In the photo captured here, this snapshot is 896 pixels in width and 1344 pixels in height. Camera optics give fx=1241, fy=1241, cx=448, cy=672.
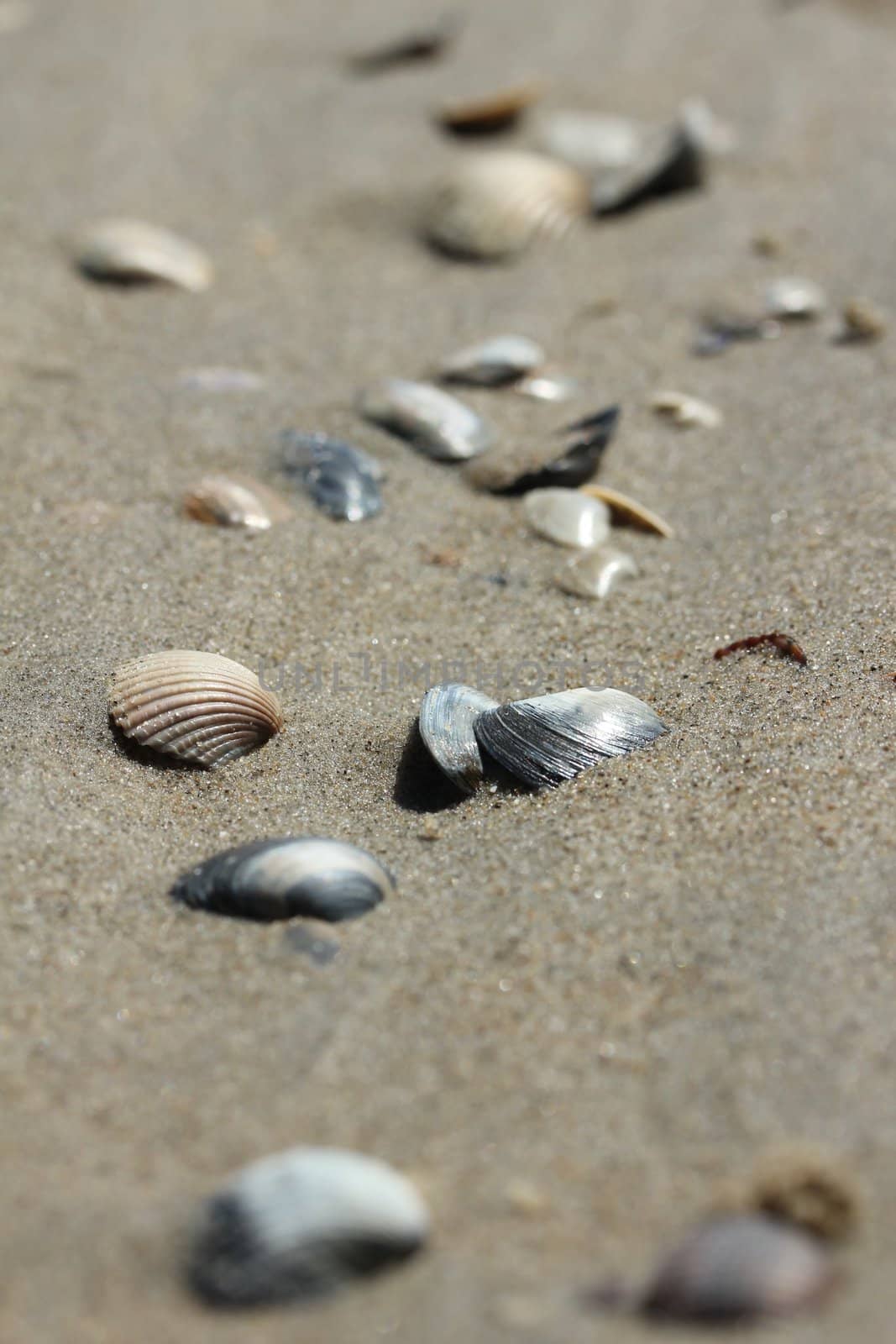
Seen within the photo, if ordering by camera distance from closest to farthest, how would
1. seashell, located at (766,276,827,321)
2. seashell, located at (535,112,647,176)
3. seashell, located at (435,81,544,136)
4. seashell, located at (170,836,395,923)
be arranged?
seashell, located at (170,836,395,923) < seashell, located at (766,276,827,321) < seashell, located at (535,112,647,176) < seashell, located at (435,81,544,136)

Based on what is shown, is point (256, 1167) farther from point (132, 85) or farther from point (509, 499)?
point (132, 85)

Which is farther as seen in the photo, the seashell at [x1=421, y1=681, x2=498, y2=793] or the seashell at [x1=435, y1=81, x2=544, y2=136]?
the seashell at [x1=435, y1=81, x2=544, y2=136]

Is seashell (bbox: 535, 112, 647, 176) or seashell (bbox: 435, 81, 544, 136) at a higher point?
seashell (bbox: 435, 81, 544, 136)

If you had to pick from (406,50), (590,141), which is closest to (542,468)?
(590,141)

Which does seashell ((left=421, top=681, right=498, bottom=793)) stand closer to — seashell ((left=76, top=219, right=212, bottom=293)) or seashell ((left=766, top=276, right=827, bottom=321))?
seashell ((left=766, top=276, right=827, bottom=321))

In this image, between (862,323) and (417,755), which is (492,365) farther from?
(417,755)

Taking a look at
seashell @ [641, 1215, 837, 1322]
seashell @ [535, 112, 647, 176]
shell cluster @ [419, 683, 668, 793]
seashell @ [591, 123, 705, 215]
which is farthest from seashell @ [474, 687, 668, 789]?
seashell @ [535, 112, 647, 176]

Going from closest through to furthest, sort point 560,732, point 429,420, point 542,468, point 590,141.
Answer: point 560,732, point 542,468, point 429,420, point 590,141
